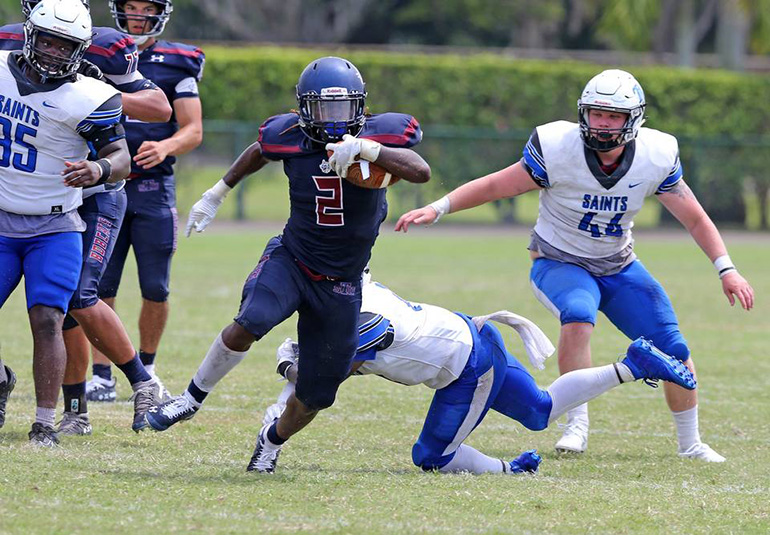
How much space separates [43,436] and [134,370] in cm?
79

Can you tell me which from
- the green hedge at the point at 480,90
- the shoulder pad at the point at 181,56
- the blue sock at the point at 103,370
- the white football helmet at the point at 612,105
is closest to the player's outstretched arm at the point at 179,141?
the shoulder pad at the point at 181,56

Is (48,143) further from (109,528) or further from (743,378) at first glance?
(743,378)

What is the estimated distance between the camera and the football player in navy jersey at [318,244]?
464 centimetres

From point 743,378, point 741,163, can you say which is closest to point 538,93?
point 741,163

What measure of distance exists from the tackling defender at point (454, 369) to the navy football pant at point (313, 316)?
6.1 inches

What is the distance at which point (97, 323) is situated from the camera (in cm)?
562

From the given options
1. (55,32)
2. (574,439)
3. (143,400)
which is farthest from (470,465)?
(55,32)

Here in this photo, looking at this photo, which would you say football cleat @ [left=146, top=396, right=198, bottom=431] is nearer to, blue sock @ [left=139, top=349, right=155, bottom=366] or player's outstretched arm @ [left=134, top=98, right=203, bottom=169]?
player's outstretched arm @ [left=134, top=98, right=203, bottom=169]

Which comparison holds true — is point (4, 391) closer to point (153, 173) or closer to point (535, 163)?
point (153, 173)

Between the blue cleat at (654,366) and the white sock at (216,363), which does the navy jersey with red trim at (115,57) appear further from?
the blue cleat at (654,366)

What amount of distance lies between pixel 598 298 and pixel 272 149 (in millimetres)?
1915

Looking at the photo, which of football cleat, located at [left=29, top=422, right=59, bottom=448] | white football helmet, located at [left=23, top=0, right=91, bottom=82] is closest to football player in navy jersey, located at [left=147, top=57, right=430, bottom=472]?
football cleat, located at [left=29, top=422, right=59, bottom=448]

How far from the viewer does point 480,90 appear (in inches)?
864

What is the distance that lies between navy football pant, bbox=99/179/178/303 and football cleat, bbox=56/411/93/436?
114cm
